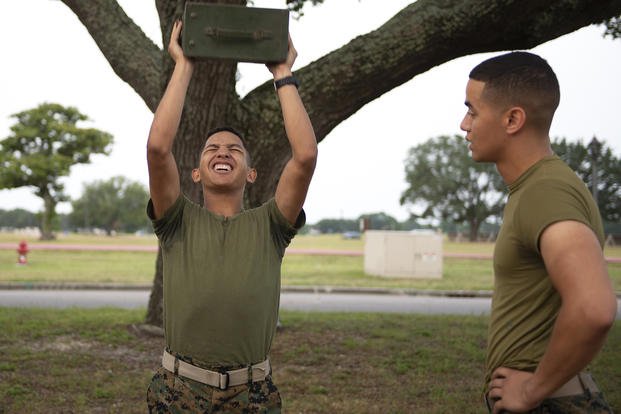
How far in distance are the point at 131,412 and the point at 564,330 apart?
4.45m

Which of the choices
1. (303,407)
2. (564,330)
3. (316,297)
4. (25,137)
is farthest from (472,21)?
(25,137)

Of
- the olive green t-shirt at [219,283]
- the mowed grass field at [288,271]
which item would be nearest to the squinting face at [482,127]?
the olive green t-shirt at [219,283]

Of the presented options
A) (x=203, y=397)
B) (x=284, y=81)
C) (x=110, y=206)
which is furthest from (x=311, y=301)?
(x=110, y=206)

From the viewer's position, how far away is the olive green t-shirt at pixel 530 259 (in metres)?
1.87

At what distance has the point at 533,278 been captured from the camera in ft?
6.48

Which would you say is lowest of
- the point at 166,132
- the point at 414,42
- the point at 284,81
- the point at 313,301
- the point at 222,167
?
the point at 313,301

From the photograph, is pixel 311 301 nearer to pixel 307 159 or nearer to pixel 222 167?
pixel 222 167

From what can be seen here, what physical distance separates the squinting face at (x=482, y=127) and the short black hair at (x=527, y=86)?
0.03 m

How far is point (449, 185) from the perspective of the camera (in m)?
68.8

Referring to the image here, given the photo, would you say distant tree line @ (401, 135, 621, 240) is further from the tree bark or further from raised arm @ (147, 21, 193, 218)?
raised arm @ (147, 21, 193, 218)

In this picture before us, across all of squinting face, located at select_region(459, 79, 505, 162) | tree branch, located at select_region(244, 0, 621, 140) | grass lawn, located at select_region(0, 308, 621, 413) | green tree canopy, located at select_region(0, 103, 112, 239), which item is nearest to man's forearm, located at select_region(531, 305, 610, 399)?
squinting face, located at select_region(459, 79, 505, 162)

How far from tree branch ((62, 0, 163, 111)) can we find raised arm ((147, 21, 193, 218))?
17.4ft

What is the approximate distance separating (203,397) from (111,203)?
339 ft

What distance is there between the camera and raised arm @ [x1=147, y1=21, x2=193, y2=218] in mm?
2689
